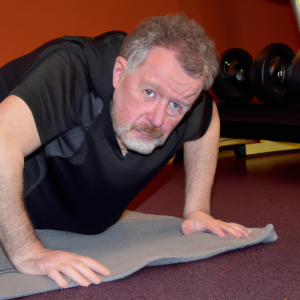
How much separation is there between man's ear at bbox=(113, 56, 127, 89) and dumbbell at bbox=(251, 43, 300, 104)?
1.52m

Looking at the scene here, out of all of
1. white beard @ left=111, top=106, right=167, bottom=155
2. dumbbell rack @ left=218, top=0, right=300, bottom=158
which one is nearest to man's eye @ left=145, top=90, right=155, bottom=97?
white beard @ left=111, top=106, right=167, bottom=155

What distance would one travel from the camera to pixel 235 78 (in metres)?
2.72

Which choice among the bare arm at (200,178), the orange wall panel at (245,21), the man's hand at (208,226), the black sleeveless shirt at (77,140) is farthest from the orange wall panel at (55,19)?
the man's hand at (208,226)

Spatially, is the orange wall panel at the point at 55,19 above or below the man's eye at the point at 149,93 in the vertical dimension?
above

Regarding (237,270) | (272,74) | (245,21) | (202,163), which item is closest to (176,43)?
(202,163)

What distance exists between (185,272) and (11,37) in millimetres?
2170

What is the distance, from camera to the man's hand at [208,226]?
1070mm

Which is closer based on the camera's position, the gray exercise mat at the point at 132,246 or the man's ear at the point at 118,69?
the gray exercise mat at the point at 132,246

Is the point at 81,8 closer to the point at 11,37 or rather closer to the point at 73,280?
the point at 11,37

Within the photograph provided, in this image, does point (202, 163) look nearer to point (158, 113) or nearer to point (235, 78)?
point (158, 113)

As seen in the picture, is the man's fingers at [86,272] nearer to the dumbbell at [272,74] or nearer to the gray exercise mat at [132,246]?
the gray exercise mat at [132,246]

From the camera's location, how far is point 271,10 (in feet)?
12.9

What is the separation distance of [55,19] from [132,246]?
212 cm

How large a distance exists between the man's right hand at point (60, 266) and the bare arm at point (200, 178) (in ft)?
1.28
